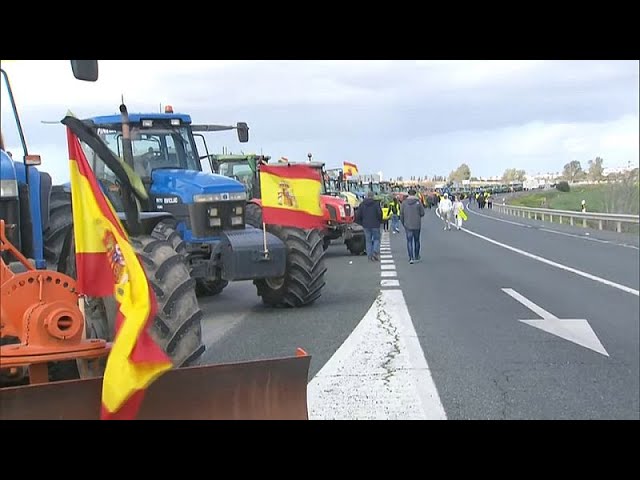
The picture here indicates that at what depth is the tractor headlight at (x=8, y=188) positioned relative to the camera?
4.23 m

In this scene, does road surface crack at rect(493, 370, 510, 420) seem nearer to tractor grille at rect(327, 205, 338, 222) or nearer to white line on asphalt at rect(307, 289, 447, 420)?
white line on asphalt at rect(307, 289, 447, 420)

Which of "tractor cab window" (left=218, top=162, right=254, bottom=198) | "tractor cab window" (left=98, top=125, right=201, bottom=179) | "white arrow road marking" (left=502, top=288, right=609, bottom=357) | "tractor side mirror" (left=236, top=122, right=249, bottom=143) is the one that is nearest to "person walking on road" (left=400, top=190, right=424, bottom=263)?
"white arrow road marking" (left=502, top=288, right=609, bottom=357)

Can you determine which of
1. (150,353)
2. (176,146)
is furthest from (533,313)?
(150,353)

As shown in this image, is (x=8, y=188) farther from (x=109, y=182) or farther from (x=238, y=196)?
(x=238, y=196)

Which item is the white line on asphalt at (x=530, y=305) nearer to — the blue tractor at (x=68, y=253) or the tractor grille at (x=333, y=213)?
the tractor grille at (x=333, y=213)

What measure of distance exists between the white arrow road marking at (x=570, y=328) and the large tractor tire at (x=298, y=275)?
9.61 ft

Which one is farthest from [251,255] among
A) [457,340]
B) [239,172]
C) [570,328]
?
[570,328]

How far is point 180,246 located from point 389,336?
272 centimetres

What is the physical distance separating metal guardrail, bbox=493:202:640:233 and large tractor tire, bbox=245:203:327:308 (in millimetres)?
20877

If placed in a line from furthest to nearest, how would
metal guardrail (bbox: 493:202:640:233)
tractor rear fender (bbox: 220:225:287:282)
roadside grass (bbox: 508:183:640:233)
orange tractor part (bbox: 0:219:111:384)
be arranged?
metal guardrail (bbox: 493:202:640:233) < roadside grass (bbox: 508:183:640:233) < tractor rear fender (bbox: 220:225:287:282) < orange tractor part (bbox: 0:219:111:384)

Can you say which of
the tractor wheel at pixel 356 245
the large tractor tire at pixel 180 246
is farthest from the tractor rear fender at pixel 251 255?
the tractor wheel at pixel 356 245

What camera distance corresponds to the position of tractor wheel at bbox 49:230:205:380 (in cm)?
391

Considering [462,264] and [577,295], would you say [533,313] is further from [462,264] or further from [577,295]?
[462,264]
